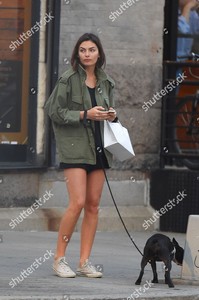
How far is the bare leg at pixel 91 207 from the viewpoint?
9023 millimetres

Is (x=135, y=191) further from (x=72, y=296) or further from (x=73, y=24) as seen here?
(x=72, y=296)

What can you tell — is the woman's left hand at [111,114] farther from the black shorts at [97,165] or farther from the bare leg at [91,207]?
the bare leg at [91,207]

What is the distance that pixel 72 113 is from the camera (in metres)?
8.87

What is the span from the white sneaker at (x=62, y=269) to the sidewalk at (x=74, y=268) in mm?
57

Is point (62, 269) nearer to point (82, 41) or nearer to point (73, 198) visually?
point (73, 198)

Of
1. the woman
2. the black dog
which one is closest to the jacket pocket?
the woman

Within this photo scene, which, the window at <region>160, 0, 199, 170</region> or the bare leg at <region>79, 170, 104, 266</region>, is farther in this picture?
the window at <region>160, 0, 199, 170</region>

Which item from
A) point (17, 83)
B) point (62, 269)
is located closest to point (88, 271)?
point (62, 269)

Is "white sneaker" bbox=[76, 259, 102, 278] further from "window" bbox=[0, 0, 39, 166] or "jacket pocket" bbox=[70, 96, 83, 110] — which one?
"window" bbox=[0, 0, 39, 166]

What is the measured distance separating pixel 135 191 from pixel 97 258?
2.47 metres

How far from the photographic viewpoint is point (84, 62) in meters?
9.01

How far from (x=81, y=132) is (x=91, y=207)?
24.6 inches

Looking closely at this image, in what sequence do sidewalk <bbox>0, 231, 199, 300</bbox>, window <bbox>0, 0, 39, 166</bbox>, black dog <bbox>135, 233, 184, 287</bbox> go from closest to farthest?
sidewalk <bbox>0, 231, 199, 300</bbox>, black dog <bbox>135, 233, 184, 287</bbox>, window <bbox>0, 0, 39, 166</bbox>

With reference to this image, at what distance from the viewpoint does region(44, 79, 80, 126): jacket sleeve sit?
29.0 feet
